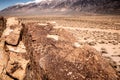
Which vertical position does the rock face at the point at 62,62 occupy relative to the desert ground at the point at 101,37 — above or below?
above

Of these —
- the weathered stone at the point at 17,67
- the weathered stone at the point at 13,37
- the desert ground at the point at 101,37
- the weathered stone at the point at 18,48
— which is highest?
the weathered stone at the point at 13,37

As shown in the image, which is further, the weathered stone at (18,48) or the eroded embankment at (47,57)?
the weathered stone at (18,48)

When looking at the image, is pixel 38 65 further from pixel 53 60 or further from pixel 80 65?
pixel 80 65

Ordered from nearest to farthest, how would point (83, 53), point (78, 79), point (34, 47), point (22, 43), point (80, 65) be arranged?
1. point (78, 79)
2. point (80, 65)
3. point (83, 53)
4. point (34, 47)
5. point (22, 43)

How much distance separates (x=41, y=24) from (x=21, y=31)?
27.1 inches

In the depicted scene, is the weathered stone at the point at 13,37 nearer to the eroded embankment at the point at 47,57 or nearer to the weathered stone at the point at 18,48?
the eroded embankment at the point at 47,57

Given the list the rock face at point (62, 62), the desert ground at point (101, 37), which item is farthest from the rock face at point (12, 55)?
the desert ground at point (101, 37)

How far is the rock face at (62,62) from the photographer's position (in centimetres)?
434

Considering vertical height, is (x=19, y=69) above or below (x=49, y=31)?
below

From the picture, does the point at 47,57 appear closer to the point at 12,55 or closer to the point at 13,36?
the point at 12,55

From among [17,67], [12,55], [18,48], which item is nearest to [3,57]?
[12,55]

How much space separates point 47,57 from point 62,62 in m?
0.45

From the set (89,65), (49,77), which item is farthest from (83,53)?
(49,77)

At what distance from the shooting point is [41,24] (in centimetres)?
593
